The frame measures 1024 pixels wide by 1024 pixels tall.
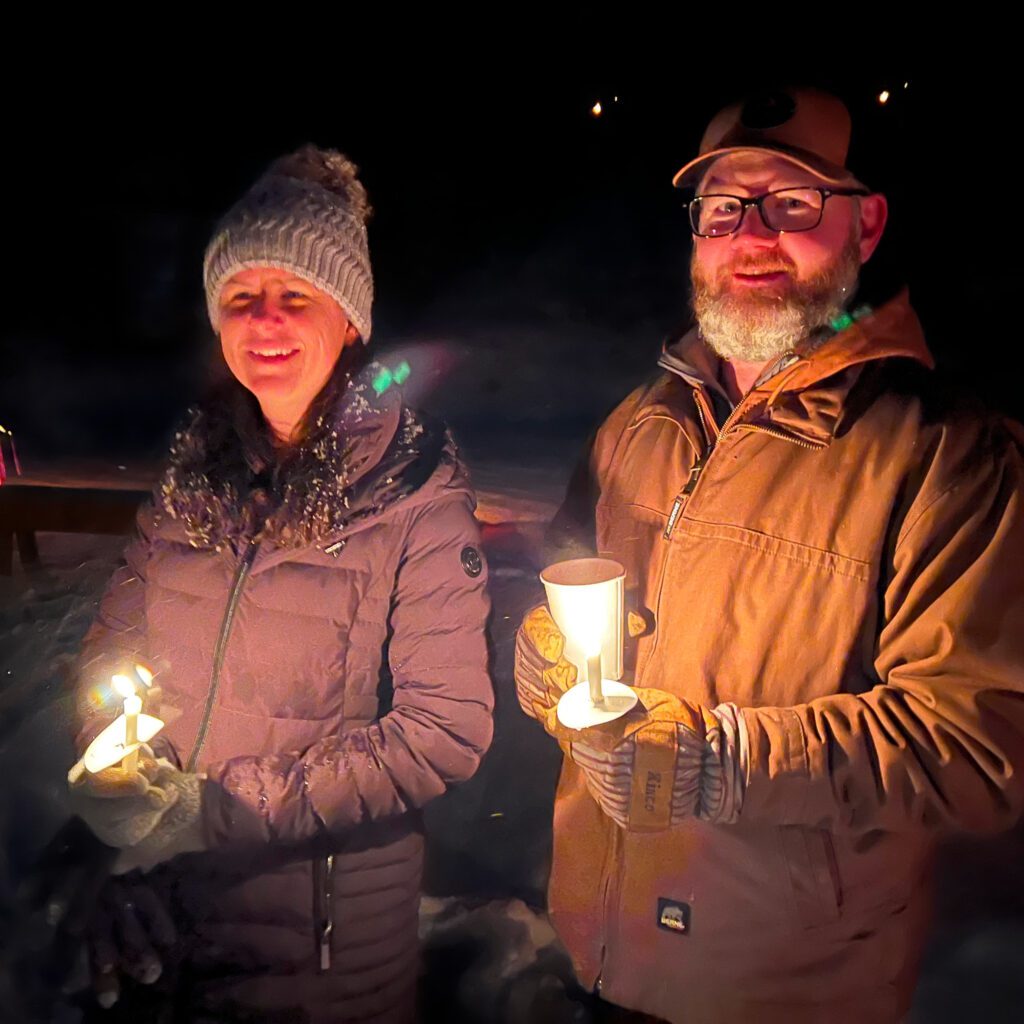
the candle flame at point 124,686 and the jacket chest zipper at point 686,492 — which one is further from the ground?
the jacket chest zipper at point 686,492

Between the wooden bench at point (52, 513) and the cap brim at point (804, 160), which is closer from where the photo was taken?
the cap brim at point (804, 160)

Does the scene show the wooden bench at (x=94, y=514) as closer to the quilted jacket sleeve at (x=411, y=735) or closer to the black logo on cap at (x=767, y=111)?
the quilted jacket sleeve at (x=411, y=735)

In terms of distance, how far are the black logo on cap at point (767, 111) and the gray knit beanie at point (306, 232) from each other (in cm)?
108

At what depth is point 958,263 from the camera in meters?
2.09

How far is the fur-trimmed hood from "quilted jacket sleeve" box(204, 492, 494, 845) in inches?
5.8

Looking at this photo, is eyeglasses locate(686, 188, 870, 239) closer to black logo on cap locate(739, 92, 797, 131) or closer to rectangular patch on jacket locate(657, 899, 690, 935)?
black logo on cap locate(739, 92, 797, 131)

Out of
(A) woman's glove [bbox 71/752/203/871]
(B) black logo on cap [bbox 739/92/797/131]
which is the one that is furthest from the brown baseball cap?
(A) woman's glove [bbox 71/752/203/871]

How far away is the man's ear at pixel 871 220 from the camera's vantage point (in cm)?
174

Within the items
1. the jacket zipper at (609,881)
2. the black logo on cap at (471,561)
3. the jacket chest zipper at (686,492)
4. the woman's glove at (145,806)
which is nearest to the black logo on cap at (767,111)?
the jacket chest zipper at (686,492)

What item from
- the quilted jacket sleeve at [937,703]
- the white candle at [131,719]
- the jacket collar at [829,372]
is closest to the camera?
the quilted jacket sleeve at [937,703]

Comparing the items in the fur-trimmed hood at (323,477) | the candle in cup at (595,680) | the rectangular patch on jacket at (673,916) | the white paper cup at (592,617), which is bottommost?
the rectangular patch on jacket at (673,916)

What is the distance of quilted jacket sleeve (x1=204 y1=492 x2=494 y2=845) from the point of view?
1.85m

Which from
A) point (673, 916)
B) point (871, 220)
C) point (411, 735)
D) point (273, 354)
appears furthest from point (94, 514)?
point (871, 220)

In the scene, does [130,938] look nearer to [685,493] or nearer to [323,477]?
[323,477]
